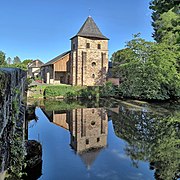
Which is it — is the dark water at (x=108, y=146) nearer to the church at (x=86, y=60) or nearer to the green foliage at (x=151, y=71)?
the green foliage at (x=151, y=71)

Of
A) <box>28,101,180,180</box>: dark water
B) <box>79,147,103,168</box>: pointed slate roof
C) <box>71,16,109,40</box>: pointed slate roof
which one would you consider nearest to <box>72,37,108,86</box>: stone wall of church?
<box>71,16,109,40</box>: pointed slate roof

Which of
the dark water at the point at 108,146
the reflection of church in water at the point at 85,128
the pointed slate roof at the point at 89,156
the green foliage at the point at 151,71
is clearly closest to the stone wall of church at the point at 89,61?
the green foliage at the point at 151,71

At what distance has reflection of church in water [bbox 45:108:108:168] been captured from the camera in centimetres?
965

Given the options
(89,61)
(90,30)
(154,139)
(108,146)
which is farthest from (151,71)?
(90,30)

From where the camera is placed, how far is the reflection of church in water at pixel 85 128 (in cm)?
965

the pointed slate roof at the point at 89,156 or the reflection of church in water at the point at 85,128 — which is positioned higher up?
the reflection of church in water at the point at 85,128

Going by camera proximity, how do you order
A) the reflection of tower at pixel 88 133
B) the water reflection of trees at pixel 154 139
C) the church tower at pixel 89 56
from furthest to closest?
the church tower at pixel 89 56 → the reflection of tower at pixel 88 133 → the water reflection of trees at pixel 154 139

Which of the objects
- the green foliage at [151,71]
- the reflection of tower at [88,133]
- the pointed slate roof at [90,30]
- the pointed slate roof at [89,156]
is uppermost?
the pointed slate roof at [90,30]

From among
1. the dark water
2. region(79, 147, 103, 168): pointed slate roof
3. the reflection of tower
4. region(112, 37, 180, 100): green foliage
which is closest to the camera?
the dark water

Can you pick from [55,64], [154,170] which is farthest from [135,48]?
[154,170]

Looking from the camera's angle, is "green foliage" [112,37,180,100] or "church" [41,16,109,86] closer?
"green foliage" [112,37,180,100]

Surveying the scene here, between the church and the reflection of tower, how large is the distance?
54.1ft

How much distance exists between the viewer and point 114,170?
7.57 m

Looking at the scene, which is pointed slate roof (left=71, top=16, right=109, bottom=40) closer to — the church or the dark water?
the church
